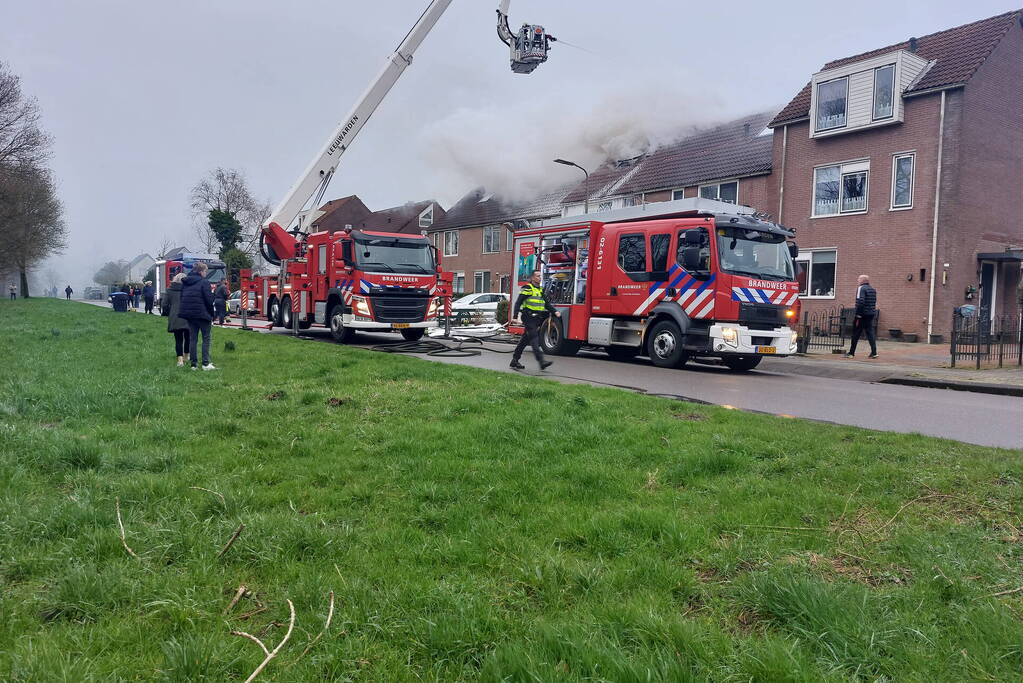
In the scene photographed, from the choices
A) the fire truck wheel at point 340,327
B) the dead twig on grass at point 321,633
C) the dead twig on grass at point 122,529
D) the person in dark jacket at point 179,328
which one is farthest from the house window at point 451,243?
the dead twig on grass at point 321,633

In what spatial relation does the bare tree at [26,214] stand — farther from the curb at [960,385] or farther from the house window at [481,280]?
the curb at [960,385]

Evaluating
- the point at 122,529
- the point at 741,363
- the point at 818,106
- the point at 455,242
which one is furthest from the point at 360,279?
the point at 455,242

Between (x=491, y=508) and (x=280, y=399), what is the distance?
4096 millimetres

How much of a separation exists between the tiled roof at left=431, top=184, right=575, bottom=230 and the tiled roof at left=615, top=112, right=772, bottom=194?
5.18 metres

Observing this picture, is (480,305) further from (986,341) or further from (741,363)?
(986,341)

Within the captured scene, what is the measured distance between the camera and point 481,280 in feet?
148

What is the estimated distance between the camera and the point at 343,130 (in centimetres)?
1975

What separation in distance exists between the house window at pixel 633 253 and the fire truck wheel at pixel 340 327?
6992 millimetres

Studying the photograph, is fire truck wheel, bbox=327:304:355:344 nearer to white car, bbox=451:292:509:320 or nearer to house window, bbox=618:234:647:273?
house window, bbox=618:234:647:273

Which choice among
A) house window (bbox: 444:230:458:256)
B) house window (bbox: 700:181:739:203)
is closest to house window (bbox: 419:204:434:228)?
house window (bbox: 444:230:458:256)

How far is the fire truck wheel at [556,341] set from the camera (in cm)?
1605

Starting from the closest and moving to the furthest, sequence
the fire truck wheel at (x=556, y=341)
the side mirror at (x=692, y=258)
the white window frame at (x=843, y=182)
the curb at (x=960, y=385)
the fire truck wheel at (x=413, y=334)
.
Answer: the curb at (x=960, y=385), the side mirror at (x=692, y=258), the fire truck wheel at (x=556, y=341), the fire truck wheel at (x=413, y=334), the white window frame at (x=843, y=182)

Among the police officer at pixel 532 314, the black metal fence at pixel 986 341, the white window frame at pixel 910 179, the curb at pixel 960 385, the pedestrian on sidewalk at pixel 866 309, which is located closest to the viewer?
the curb at pixel 960 385

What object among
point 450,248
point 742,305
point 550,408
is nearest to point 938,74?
point 742,305
